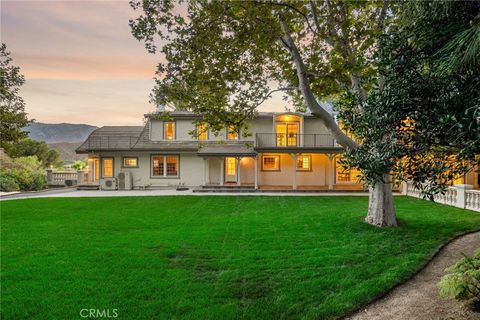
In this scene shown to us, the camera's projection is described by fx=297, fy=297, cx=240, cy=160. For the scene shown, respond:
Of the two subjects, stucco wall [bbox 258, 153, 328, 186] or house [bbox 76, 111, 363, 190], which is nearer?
house [bbox 76, 111, 363, 190]

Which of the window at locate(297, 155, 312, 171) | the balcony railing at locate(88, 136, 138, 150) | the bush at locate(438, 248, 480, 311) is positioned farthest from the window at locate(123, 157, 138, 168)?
the bush at locate(438, 248, 480, 311)

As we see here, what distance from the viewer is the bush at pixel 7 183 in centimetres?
2041

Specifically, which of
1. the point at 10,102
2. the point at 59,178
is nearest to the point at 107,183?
the point at 59,178

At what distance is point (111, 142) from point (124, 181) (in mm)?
3448

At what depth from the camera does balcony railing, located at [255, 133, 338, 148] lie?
23498mm

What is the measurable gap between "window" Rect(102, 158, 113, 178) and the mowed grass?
1232 cm

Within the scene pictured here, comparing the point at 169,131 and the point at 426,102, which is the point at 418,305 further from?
the point at 169,131

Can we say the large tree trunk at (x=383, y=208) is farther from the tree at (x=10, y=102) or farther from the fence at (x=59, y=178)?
the fence at (x=59, y=178)

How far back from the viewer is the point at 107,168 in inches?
959

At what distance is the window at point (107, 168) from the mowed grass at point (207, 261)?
12323mm

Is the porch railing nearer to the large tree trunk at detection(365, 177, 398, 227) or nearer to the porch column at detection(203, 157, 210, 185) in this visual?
the porch column at detection(203, 157, 210, 185)

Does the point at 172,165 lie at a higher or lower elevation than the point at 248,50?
lower

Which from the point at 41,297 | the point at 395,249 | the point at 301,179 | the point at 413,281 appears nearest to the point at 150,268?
the point at 41,297

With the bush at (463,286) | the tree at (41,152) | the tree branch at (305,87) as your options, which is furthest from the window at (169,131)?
the tree at (41,152)
